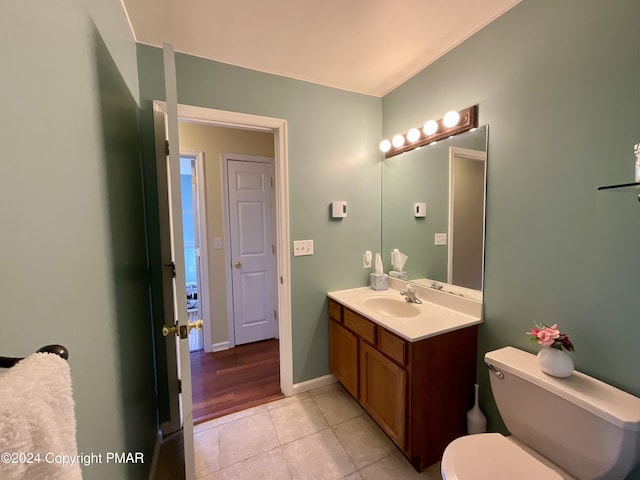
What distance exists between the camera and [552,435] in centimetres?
108

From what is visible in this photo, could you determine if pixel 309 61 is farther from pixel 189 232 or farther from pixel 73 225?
pixel 189 232

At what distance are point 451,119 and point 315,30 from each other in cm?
96

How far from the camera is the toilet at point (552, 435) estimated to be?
0.92 meters

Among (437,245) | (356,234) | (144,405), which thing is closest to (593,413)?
(437,245)

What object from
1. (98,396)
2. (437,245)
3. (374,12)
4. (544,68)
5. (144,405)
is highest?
(374,12)

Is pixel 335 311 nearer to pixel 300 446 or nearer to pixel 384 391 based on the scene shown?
pixel 384 391

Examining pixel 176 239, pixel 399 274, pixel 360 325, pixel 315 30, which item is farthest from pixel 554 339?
pixel 315 30

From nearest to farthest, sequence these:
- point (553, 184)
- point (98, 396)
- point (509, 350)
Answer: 1. point (98, 396)
2. point (553, 184)
3. point (509, 350)

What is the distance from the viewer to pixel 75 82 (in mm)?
729

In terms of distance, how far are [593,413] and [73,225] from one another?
1771 millimetres

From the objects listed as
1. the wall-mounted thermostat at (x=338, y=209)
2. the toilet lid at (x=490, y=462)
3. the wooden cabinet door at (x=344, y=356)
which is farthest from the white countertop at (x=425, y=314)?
the wall-mounted thermostat at (x=338, y=209)

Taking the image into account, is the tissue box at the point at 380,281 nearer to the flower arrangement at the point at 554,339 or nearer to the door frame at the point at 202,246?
the flower arrangement at the point at 554,339

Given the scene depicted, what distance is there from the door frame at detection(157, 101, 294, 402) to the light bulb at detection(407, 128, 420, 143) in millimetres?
913

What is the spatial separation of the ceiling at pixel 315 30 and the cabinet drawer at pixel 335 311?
5.65ft
